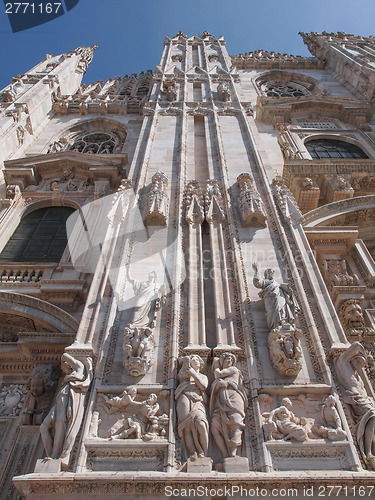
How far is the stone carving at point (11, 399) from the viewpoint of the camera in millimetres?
9125

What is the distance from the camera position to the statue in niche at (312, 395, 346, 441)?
6789mm

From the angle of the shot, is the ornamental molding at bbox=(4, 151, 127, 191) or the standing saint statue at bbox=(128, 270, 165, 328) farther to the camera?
the ornamental molding at bbox=(4, 151, 127, 191)

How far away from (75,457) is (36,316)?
4.80m

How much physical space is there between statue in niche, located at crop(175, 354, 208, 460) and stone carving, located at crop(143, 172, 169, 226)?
4758 millimetres

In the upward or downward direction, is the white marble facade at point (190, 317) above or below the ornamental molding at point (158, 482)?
above

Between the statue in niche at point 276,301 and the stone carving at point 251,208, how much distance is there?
7.84ft

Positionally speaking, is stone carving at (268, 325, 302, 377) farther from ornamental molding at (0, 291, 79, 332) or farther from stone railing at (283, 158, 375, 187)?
stone railing at (283, 158, 375, 187)

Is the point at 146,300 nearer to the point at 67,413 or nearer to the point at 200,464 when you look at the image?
the point at 67,413

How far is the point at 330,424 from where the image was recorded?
7.04m

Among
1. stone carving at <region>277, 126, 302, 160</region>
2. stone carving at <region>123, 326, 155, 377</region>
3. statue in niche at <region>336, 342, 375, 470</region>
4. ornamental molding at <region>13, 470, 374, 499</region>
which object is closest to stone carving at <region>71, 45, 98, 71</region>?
stone carving at <region>277, 126, 302, 160</region>

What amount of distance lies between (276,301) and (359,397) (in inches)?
88.4

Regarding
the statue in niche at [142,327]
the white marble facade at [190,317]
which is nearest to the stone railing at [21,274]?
the white marble facade at [190,317]

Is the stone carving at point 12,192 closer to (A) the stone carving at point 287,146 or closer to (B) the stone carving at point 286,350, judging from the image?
(A) the stone carving at point 287,146

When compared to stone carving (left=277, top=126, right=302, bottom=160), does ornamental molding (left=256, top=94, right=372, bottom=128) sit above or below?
above
